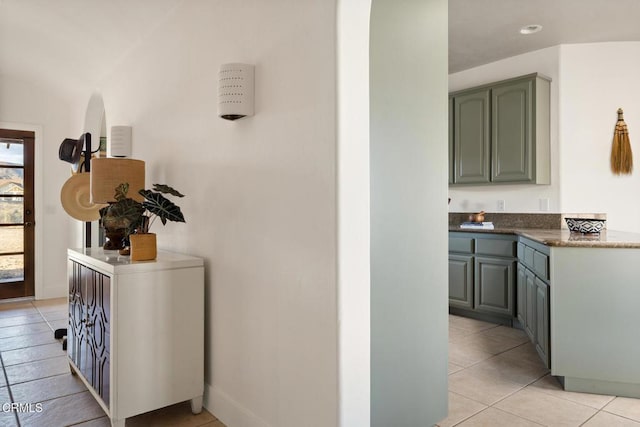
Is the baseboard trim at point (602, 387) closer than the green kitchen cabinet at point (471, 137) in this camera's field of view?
Yes

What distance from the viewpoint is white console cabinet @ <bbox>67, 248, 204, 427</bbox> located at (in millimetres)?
2113

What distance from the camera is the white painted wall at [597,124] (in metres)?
3.97

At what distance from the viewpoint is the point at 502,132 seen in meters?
4.20

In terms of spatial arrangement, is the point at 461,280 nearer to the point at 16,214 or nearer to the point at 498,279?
the point at 498,279

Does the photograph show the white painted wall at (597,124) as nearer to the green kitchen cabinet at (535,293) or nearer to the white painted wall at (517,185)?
the white painted wall at (517,185)

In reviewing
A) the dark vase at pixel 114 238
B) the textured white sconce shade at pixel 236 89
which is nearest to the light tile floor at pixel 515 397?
the textured white sconce shade at pixel 236 89

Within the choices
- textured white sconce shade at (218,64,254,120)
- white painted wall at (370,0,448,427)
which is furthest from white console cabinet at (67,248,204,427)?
white painted wall at (370,0,448,427)

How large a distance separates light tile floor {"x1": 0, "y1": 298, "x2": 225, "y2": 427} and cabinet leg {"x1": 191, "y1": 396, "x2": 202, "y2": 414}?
26mm

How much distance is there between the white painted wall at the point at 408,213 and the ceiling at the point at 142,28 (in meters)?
1.48

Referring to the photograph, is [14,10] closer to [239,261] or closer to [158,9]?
[158,9]

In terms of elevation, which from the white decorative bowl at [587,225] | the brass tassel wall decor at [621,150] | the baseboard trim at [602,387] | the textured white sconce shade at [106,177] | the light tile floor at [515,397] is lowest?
the light tile floor at [515,397]

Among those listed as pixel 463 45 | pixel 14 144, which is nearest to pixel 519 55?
pixel 463 45

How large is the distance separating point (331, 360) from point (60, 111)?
5245 millimetres

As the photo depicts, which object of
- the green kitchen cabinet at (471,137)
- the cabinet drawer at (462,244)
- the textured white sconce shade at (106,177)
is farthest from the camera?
the green kitchen cabinet at (471,137)
